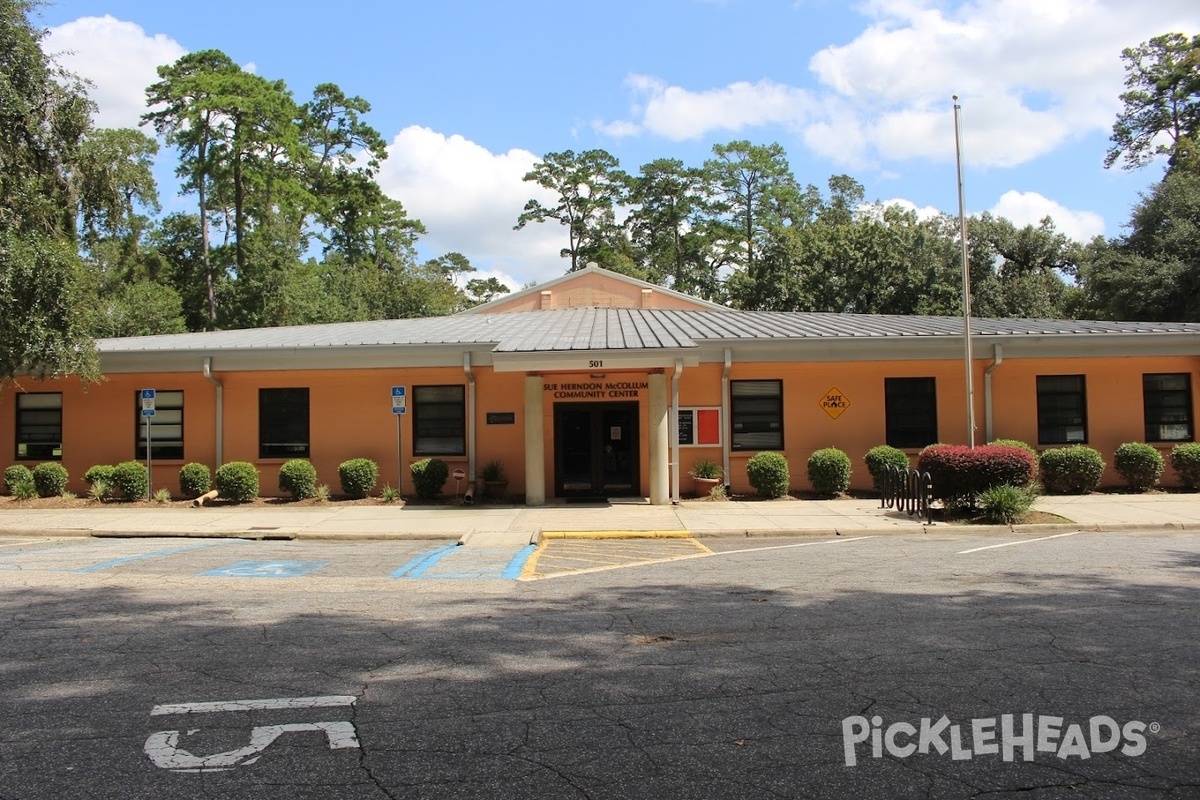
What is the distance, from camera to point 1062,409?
20.0 m

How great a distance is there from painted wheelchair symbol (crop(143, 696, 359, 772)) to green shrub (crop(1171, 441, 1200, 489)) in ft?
64.5

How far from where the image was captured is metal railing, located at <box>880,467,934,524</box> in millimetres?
15177

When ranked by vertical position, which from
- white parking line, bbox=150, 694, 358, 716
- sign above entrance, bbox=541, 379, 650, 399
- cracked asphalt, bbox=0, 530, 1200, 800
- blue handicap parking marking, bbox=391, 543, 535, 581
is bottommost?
blue handicap parking marking, bbox=391, 543, 535, 581

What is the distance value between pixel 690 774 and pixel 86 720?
3398 mm

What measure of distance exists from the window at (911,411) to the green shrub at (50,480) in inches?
739

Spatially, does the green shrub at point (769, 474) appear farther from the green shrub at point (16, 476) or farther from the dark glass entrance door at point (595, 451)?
the green shrub at point (16, 476)

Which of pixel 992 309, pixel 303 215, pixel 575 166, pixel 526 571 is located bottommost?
pixel 526 571

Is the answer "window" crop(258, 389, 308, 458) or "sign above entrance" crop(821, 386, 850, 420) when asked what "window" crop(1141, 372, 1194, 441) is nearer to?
"sign above entrance" crop(821, 386, 850, 420)

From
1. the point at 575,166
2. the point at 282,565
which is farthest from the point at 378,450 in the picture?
the point at 575,166

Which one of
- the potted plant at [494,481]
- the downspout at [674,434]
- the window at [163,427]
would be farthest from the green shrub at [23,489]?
the downspout at [674,434]

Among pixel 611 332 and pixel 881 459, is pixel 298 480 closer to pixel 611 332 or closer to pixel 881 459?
pixel 611 332

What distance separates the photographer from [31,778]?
4.03 m

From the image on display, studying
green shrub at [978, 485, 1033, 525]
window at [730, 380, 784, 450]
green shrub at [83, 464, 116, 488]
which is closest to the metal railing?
green shrub at [978, 485, 1033, 525]

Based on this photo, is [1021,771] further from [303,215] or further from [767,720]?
[303,215]
